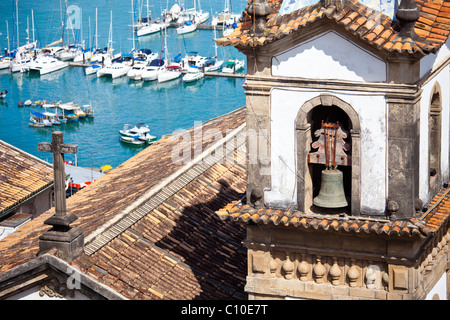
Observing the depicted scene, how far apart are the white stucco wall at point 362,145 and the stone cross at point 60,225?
451 cm

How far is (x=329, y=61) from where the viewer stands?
1945 centimetres

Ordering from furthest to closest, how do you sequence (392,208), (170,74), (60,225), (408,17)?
1. (170,74)
2. (60,225)
3. (392,208)
4. (408,17)

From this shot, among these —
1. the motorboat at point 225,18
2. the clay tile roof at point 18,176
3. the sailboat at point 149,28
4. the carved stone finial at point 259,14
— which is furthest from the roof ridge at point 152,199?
the sailboat at point 149,28

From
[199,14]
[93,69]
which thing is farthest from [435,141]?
[199,14]

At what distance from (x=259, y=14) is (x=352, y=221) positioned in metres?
4.60

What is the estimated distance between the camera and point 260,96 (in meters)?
20.1

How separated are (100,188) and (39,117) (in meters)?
88.3

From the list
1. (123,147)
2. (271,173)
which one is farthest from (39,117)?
(271,173)

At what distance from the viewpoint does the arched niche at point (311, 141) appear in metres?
19.5

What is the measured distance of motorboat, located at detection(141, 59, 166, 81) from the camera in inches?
5305

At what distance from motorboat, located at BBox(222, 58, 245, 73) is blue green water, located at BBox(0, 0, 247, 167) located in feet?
5.91

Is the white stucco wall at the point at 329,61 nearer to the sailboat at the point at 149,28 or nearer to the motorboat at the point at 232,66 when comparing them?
the motorboat at the point at 232,66

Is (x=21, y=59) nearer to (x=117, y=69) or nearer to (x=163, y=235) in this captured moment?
(x=117, y=69)

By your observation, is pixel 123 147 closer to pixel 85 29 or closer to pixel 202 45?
pixel 202 45
